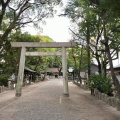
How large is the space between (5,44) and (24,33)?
318 cm

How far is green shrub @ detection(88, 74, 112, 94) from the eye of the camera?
71.7 ft

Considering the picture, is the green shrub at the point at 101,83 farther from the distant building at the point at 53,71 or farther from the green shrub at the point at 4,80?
the distant building at the point at 53,71

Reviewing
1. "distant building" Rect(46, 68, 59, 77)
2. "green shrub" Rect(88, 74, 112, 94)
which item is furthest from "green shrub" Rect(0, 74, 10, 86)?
"distant building" Rect(46, 68, 59, 77)

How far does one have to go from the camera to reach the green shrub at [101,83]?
21.9 meters

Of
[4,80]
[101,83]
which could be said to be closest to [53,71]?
[4,80]

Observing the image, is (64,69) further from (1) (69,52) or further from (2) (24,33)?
(1) (69,52)

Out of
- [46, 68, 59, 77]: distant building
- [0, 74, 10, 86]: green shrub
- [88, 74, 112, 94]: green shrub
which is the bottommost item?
[88, 74, 112, 94]: green shrub

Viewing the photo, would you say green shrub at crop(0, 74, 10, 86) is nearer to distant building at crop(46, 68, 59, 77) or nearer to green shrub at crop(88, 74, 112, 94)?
green shrub at crop(88, 74, 112, 94)

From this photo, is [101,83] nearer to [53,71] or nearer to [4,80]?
[4,80]

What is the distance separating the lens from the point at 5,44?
3098 centimetres

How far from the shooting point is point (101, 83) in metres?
22.7

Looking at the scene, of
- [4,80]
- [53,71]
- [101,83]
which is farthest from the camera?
[53,71]

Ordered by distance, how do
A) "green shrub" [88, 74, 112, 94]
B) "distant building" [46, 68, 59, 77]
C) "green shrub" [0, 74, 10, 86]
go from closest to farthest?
"green shrub" [88, 74, 112, 94] → "green shrub" [0, 74, 10, 86] → "distant building" [46, 68, 59, 77]

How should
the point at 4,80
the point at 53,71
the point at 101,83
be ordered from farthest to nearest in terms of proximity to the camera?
the point at 53,71 → the point at 4,80 → the point at 101,83
